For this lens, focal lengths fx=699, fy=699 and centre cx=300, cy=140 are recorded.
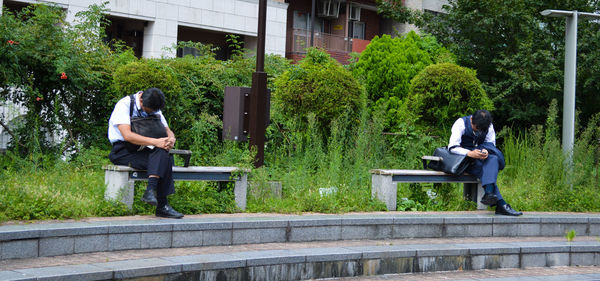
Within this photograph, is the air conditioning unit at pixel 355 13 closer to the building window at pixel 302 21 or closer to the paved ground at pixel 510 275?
the building window at pixel 302 21

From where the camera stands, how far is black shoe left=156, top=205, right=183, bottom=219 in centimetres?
754

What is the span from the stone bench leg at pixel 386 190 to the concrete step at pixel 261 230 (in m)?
0.31

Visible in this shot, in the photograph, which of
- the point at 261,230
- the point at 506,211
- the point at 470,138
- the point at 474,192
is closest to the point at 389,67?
the point at 474,192

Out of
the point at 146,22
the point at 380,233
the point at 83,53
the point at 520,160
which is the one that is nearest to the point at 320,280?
the point at 380,233

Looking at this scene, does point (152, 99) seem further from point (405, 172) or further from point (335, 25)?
point (335, 25)

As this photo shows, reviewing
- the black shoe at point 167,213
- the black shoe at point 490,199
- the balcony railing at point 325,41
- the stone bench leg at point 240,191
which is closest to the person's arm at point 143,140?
the black shoe at point 167,213

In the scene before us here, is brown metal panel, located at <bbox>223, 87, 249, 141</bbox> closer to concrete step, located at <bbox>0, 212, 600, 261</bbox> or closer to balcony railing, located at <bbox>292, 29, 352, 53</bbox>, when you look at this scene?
concrete step, located at <bbox>0, 212, 600, 261</bbox>

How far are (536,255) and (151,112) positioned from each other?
4878 millimetres

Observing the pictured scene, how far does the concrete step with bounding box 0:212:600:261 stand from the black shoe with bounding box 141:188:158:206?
7.3 inches

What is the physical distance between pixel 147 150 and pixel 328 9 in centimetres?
2368

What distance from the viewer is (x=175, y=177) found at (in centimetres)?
789

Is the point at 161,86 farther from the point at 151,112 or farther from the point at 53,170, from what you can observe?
the point at 151,112

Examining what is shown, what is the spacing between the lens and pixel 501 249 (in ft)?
26.9

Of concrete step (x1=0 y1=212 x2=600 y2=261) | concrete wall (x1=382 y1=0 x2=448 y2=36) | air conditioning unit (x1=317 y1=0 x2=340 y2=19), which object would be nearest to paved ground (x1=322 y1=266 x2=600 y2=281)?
concrete step (x1=0 y1=212 x2=600 y2=261)
